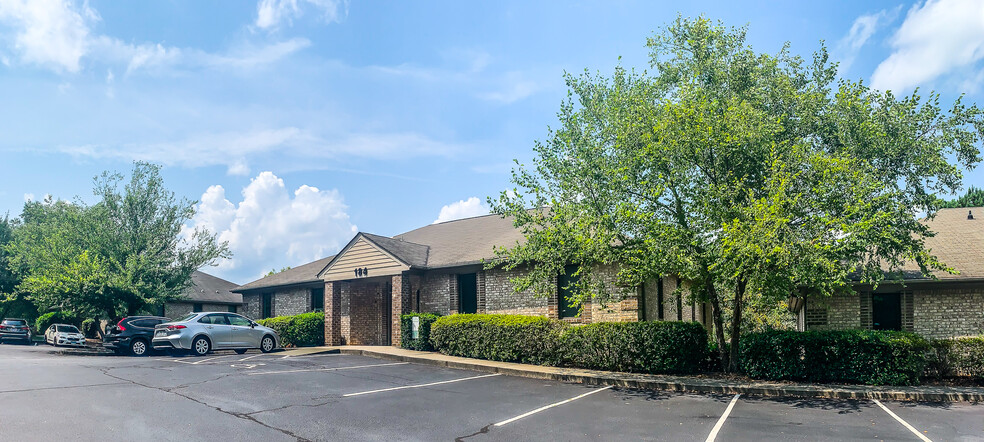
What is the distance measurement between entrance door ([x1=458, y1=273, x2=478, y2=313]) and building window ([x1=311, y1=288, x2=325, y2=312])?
8.29 m

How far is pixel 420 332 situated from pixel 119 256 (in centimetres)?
1500

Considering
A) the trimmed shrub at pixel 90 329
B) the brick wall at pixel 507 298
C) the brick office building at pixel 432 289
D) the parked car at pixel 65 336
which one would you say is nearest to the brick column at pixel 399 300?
the brick office building at pixel 432 289

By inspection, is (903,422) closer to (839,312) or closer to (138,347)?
(839,312)

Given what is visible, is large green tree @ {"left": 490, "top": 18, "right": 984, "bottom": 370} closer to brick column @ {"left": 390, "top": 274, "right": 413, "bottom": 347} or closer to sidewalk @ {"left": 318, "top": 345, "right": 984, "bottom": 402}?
sidewalk @ {"left": 318, "top": 345, "right": 984, "bottom": 402}

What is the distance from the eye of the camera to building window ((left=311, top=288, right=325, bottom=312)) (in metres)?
28.9

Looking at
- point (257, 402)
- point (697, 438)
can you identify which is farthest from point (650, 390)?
point (257, 402)

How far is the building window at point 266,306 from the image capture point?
103ft

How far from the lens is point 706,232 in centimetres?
1458

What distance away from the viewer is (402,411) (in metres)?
11.2

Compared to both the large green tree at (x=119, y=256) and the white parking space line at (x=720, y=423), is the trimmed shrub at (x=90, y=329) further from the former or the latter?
the white parking space line at (x=720, y=423)

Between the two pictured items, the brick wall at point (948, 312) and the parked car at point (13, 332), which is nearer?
the brick wall at point (948, 312)

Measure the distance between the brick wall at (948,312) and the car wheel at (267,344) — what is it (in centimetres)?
2100

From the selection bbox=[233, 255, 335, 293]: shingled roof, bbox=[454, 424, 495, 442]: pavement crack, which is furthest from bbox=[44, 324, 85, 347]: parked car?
bbox=[454, 424, 495, 442]: pavement crack

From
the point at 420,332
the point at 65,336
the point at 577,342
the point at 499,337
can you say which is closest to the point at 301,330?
the point at 420,332
